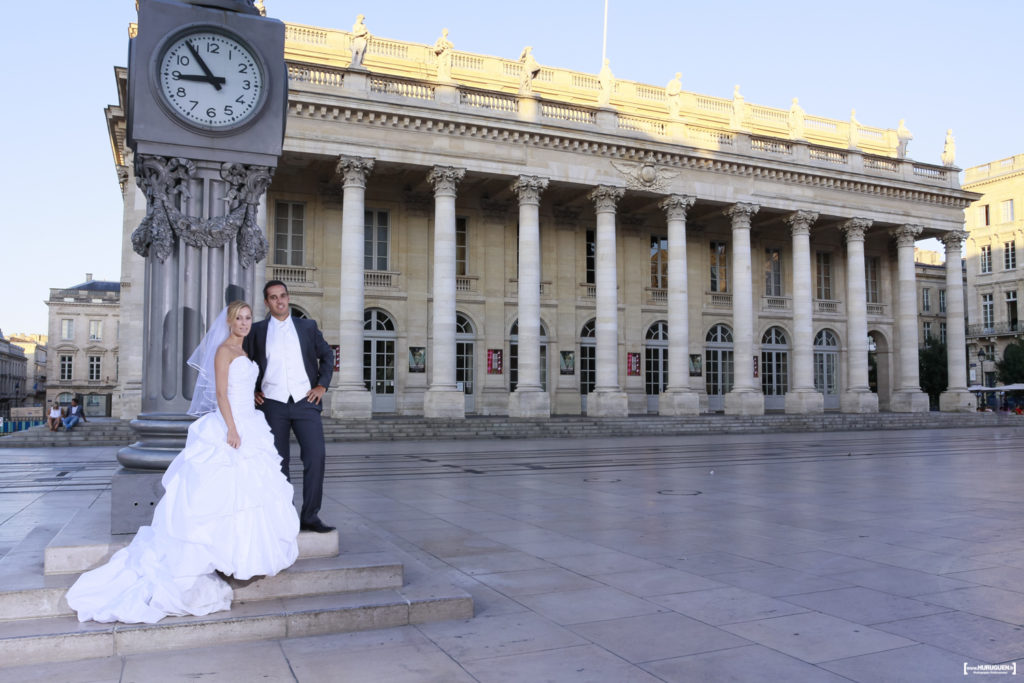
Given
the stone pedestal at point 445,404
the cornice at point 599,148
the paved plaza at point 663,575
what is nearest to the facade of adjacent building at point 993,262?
the cornice at point 599,148

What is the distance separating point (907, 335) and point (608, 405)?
59.1 ft

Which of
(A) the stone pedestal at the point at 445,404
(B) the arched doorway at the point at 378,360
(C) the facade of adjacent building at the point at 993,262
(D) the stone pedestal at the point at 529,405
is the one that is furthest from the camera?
(C) the facade of adjacent building at the point at 993,262

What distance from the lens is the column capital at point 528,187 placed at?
31469 mm

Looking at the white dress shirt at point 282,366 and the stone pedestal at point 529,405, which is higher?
the white dress shirt at point 282,366

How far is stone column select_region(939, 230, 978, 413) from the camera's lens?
40594 millimetres

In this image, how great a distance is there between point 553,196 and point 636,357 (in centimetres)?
852

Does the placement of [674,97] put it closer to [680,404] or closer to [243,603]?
[680,404]

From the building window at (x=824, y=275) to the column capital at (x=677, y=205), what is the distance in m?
12.4

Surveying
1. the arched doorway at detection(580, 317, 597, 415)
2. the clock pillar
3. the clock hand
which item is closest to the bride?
the clock pillar

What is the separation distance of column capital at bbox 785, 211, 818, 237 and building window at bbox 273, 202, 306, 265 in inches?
885

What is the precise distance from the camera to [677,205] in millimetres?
34438

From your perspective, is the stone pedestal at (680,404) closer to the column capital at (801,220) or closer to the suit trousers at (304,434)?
the column capital at (801,220)

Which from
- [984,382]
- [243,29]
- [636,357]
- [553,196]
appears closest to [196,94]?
[243,29]

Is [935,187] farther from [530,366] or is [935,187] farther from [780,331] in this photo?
[530,366]
